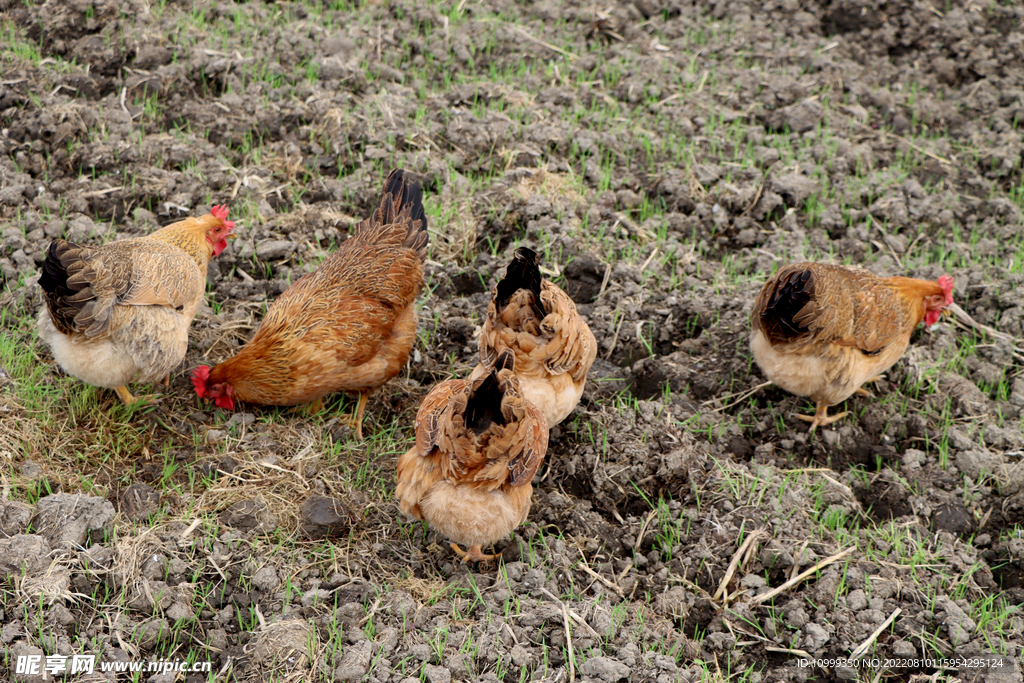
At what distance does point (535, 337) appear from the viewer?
4.04 metres

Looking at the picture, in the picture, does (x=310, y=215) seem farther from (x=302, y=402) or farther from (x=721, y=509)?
(x=721, y=509)

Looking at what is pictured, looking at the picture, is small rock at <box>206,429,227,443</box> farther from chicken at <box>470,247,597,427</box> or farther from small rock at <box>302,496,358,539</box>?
chicken at <box>470,247,597,427</box>

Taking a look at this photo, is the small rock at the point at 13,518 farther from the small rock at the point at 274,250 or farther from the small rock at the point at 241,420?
the small rock at the point at 274,250

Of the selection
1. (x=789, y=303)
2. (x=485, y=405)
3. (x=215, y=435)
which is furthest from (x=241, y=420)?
(x=789, y=303)

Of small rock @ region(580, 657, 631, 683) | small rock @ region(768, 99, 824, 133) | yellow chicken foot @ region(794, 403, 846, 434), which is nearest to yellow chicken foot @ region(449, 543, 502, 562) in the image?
small rock @ region(580, 657, 631, 683)

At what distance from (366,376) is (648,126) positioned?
135 inches

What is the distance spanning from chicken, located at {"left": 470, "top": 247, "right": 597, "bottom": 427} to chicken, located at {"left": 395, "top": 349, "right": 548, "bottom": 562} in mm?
377

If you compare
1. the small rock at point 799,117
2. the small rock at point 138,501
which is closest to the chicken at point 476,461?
the small rock at point 138,501

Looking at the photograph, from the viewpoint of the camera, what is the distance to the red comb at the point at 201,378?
4.25m

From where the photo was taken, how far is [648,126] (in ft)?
21.1

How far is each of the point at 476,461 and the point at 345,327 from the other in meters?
1.34

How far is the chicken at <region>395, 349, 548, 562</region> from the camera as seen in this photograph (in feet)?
11.2

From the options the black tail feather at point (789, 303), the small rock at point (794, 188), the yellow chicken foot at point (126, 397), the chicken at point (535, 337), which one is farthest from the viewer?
the small rock at point (794, 188)

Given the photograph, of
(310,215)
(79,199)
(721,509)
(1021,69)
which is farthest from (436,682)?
(1021,69)
